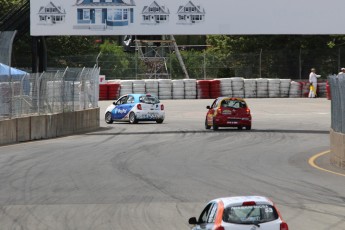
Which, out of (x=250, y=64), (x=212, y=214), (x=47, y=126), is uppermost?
(x=250, y=64)

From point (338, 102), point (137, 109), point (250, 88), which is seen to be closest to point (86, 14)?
point (137, 109)

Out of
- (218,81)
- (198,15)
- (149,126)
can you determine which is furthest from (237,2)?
(218,81)

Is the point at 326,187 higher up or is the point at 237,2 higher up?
the point at 237,2

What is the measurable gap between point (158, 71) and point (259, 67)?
8005 mm

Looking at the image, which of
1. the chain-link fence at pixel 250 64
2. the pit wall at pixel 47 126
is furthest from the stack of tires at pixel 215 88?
the pit wall at pixel 47 126

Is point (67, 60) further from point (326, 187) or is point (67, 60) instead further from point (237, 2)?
point (326, 187)

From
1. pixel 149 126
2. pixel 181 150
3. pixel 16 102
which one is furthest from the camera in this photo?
pixel 149 126

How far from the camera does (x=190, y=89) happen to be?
65875 mm

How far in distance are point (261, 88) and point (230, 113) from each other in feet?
91.5

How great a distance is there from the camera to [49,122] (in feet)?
119

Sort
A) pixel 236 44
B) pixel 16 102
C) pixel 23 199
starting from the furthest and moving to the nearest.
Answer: pixel 236 44, pixel 16 102, pixel 23 199

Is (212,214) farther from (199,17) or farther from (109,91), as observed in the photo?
(109,91)

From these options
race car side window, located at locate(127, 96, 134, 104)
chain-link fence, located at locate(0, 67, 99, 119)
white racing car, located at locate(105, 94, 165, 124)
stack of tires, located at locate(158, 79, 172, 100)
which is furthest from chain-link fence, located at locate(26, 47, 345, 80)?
chain-link fence, located at locate(0, 67, 99, 119)

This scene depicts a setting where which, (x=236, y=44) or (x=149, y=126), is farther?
(x=236, y=44)
